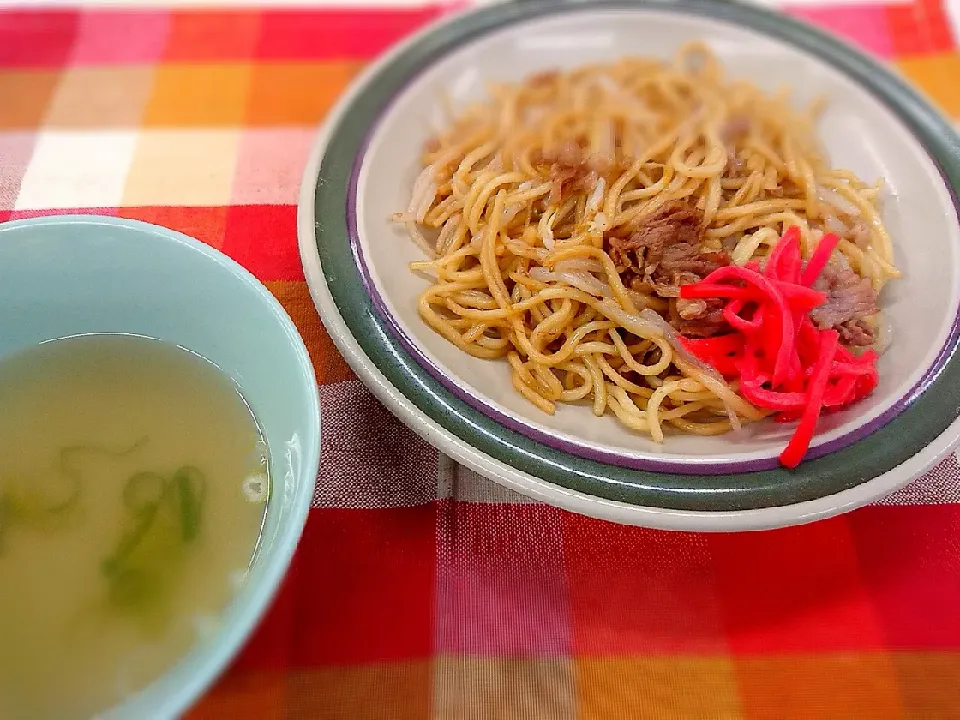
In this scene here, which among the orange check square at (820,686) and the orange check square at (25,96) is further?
the orange check square at (25,96)

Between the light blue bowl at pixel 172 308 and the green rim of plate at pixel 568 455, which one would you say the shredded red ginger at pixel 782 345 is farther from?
the light blue bowl at pixel 172 308

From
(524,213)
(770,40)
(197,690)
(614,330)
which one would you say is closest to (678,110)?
(770,40)

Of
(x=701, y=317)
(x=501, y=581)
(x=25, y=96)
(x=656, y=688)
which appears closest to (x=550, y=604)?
(x=501, y=581)

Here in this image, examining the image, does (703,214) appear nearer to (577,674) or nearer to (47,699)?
A: (577,674)

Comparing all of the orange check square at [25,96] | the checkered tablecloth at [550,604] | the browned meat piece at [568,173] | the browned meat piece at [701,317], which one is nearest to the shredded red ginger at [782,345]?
the browned meat piece at [701,317]

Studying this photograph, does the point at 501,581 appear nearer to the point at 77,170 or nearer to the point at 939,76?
the point at 77,170
